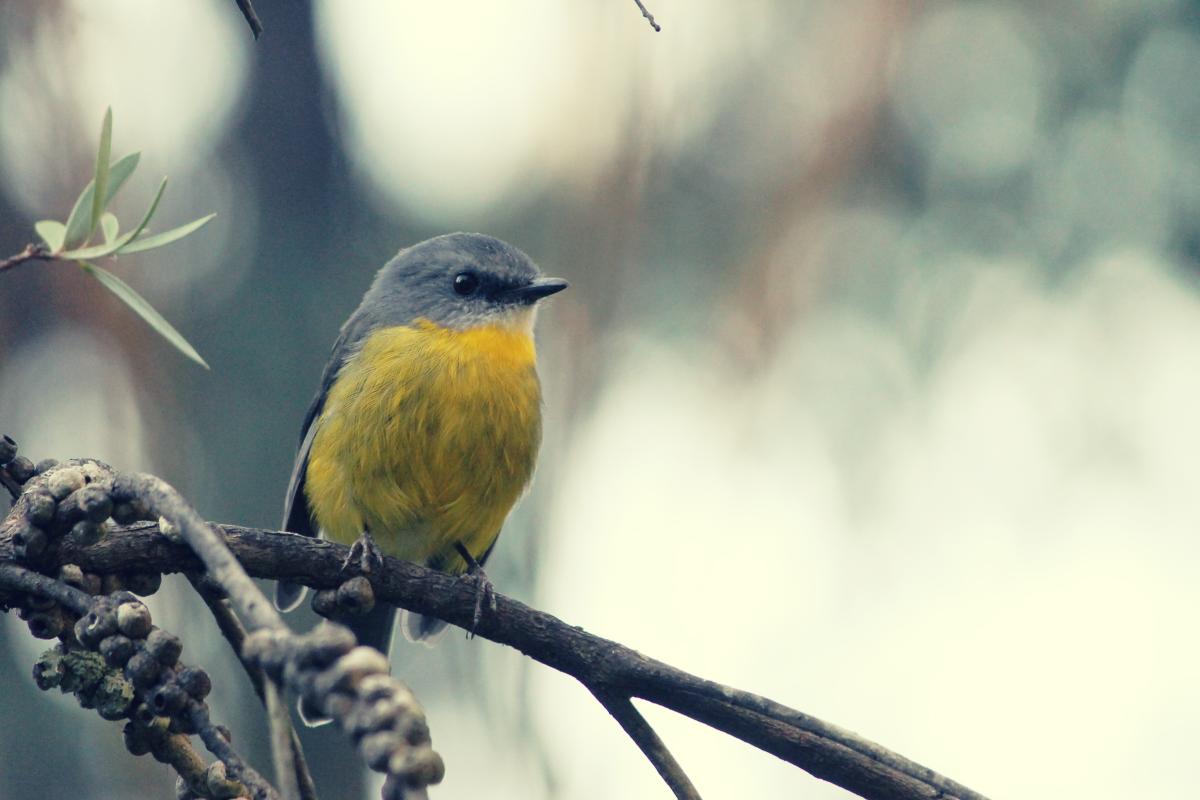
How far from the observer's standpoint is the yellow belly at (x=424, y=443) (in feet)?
12.5

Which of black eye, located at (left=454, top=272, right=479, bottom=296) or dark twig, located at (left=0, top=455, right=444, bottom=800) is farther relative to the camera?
black eye, located at (left=454, top=272, right=479, bottom=296)

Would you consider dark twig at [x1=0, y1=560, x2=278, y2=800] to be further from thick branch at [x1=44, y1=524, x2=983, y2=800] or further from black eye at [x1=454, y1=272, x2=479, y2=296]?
black eye at [x1=454, y1=272, x2=479, y2=296]

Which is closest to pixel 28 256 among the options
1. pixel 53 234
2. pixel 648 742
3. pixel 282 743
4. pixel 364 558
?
pixel 53 234

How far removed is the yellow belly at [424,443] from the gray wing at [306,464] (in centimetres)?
11

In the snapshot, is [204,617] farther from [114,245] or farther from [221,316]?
[114,245]

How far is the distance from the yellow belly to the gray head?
17 centimetres

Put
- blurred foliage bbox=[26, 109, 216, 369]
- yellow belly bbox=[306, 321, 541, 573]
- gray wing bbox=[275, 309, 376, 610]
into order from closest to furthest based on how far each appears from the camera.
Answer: blurred foliage bbox=[26, 109, 216, 369], yellow belly bbox=[306, 321, 541, 573], gray wing bbox=[275, 309, 376, 610]

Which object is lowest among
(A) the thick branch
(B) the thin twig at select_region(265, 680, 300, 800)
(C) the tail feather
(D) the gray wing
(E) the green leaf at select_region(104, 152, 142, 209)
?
(B) the thin twig at select_region(265, 680, 300, 800)

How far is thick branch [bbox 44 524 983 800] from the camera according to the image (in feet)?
4.91

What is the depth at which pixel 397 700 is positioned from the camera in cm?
92

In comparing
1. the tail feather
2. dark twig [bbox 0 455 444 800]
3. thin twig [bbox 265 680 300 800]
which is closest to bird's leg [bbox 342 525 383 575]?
dark twig [bbox 0 455 444 800]

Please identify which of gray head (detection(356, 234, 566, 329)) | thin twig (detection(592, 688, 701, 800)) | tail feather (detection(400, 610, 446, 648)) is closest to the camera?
thin twig (detection(592, 688, 701, 800))

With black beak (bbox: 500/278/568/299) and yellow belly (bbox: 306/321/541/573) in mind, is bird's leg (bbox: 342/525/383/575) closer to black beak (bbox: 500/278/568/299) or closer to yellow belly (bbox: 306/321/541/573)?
yellow belly (bbox: 306/321/541/573)

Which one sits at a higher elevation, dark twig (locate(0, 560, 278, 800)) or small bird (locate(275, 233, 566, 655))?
small bird (locate(275, 233, 566, 655))
